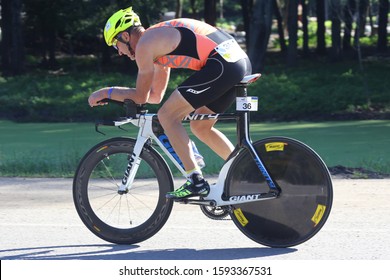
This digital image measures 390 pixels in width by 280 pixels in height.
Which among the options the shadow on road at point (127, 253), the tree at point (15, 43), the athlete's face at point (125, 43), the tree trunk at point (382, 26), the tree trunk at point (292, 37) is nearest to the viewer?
the shadow on road at point (127, 253)

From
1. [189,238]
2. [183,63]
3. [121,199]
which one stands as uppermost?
[183,63]

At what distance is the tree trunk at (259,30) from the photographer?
29875 millimetres

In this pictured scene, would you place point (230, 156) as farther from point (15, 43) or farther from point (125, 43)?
point (15, 43)

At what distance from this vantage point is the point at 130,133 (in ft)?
59.1

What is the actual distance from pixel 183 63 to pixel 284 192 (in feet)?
3.91

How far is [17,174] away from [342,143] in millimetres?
7074

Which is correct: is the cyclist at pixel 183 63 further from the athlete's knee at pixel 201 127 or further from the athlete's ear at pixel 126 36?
the athlete's knee at pixel 201 127

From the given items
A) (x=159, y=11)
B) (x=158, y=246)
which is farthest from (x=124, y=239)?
(x=159, y=11)

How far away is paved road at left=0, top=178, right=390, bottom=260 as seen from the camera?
6.39 metres

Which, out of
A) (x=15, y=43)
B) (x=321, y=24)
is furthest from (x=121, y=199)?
(x=321, y=24)

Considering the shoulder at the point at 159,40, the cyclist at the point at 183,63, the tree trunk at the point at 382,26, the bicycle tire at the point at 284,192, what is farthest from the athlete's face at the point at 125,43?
the tree trunk at the point at 382,26

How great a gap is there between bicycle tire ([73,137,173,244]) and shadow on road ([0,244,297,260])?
0.14 metres

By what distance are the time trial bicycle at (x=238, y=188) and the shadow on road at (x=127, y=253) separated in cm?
12

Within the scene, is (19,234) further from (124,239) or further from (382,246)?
(382,246)
